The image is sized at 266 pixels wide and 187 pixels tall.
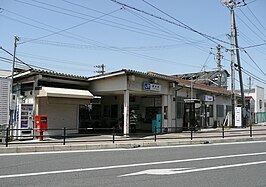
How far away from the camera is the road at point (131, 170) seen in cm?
733

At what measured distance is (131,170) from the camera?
354 inches

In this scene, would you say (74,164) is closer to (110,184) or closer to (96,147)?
(110,184)

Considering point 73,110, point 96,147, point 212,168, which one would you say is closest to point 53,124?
point 73,110

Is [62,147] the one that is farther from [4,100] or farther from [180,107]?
[180,107]

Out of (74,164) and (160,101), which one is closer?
(74,164)

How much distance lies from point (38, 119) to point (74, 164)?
848cm

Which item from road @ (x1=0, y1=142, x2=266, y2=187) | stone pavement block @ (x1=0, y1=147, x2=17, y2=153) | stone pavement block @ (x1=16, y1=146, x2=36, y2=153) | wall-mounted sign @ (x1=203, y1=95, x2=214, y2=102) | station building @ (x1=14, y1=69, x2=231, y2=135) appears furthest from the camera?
wall-mounted sign @ (x1=203, y1=95, x2=214, y2=102)

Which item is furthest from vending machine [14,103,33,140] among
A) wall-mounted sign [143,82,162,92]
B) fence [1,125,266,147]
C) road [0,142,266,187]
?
wall-mounted sign [143,82,162,92]

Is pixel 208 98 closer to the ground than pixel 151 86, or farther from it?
closer to the ground

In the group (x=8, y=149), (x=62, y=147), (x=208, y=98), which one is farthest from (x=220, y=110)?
(x=8, y=149)

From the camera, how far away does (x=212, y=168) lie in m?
9.37

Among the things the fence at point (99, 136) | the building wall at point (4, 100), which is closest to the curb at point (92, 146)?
the fence at point (99, 136)

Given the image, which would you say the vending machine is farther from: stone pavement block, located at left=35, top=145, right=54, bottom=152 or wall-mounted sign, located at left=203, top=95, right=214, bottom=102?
wall-mounted sign, located at left=203, top=95, right=214, bottom=102

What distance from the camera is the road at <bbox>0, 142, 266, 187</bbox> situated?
733 centimetres
